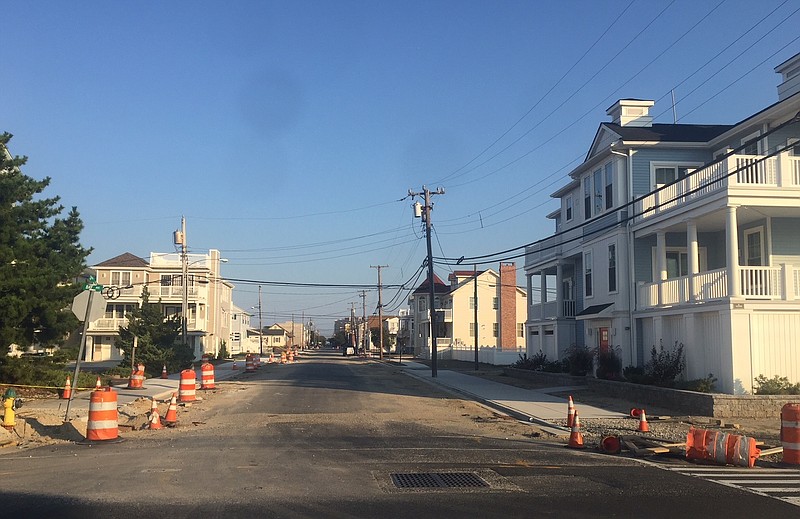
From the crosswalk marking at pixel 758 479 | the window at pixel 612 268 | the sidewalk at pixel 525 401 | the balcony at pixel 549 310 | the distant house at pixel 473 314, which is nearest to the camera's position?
the crosswalk marking at pixel 758 479

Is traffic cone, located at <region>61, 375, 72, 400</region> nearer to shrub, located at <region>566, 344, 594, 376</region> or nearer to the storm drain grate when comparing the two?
the storm drain grate

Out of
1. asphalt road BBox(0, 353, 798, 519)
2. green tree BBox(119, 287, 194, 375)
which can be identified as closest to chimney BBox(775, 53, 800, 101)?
asphalt road BBox(0, 353, 798, 519)

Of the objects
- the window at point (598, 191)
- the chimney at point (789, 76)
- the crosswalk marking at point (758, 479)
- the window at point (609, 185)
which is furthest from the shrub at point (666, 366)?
the crosswalk marking at point (758, 479)

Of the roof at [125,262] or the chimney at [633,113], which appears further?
the roof at [125,262]

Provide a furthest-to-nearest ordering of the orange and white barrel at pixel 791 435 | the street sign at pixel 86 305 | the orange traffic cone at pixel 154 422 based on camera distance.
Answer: the orange traffic cone at pixel 154 422, the street sign at pixel 86 305, the orange and white barrel at pixel 791 435

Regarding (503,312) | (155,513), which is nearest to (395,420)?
(155,513)

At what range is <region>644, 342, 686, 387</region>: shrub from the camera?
22.4 meters

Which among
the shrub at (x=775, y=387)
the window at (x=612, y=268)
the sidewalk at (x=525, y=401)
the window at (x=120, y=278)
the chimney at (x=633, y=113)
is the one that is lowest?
the sidewalk at (x=525, y=401)

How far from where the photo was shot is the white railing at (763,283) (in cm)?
2106

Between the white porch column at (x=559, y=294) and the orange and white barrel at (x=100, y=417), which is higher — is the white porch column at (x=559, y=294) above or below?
above

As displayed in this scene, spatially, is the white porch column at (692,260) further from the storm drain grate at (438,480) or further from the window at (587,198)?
the storm drain grate at (438,480)

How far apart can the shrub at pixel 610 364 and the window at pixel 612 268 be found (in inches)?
103

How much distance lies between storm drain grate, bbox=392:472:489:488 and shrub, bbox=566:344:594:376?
69.1ft

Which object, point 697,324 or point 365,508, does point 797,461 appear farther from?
point 697,324
